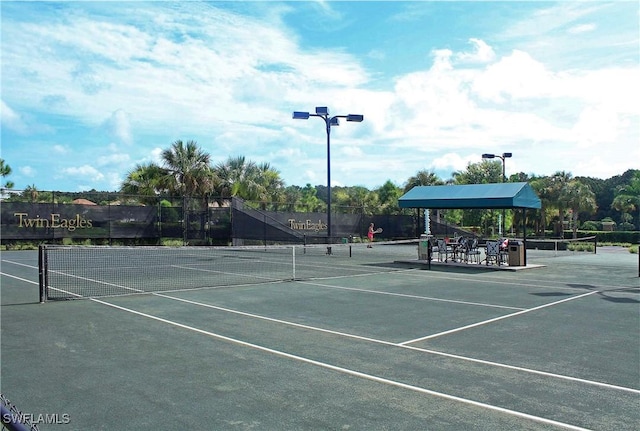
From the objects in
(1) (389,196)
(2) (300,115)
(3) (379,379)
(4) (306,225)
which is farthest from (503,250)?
(1) (389,196)

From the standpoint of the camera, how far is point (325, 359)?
7.09 m

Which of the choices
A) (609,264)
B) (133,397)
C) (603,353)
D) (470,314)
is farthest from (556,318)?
(609,264)

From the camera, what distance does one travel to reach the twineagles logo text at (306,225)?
37037 millimetres

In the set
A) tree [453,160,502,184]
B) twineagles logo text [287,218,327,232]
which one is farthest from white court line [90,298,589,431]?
tree [453,160,502,184]

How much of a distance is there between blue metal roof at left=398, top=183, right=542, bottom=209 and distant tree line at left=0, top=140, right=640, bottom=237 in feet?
46.4

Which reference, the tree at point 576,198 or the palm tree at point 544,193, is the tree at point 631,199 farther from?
the palm tree at point 544,193

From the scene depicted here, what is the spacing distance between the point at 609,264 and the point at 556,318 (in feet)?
50.4

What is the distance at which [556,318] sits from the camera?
10.1 m

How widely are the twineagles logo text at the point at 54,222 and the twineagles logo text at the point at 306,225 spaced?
41.9 feet

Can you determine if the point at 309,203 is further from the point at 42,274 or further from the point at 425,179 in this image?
the point at 42,274

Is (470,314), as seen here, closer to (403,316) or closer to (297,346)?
(403,316)

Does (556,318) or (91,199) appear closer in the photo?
(556,318)
